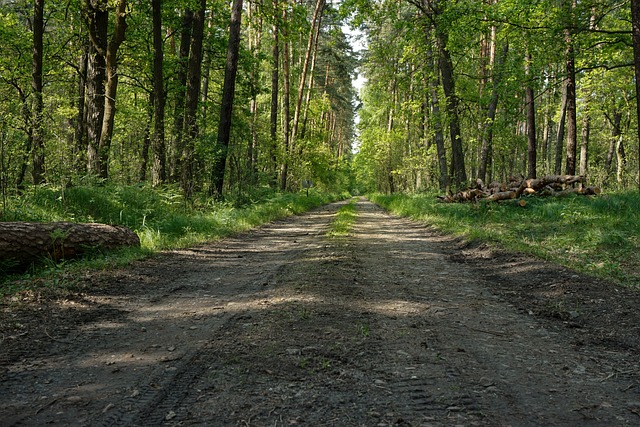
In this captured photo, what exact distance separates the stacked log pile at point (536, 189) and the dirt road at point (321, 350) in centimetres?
848

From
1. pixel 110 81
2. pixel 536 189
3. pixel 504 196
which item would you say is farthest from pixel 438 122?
pixel 110 81

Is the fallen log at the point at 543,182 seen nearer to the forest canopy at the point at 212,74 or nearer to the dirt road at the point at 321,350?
the forest canopy at the point at 212,74

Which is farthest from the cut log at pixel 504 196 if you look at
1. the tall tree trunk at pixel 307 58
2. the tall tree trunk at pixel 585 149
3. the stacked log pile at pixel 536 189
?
the tall tree trunk at pixel 307 58

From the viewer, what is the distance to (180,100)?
54.4 ft

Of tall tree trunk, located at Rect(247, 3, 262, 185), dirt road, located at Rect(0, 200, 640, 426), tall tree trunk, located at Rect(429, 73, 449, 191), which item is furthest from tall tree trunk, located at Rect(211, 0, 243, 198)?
tall tree trunk, located at Rect(429, 73, 449, 191)

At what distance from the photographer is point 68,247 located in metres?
6.09

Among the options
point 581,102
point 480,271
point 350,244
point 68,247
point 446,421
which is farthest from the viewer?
point 581,102

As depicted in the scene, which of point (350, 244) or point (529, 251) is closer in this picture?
point (529, 251)

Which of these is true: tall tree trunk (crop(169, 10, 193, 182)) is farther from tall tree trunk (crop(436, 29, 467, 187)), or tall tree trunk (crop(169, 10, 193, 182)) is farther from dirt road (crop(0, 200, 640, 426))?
tall tree trunk (crop(436, 29, 467, 187))

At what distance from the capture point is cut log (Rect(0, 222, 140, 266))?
5449 millimetres

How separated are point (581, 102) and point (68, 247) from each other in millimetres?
28897

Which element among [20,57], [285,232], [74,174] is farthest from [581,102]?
[20,57]

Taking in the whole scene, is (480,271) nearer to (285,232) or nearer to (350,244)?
(350,244)

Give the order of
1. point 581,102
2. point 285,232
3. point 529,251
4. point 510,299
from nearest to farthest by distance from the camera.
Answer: point 510,299, point 529,251, point 285,232, point 581,102
